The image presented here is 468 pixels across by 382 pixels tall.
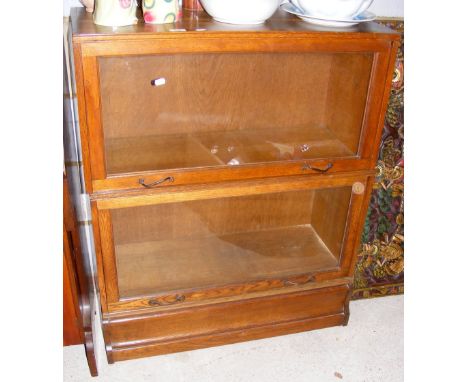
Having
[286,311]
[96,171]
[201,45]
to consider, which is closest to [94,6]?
[201,45]

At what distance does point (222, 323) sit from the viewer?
1.64 metres

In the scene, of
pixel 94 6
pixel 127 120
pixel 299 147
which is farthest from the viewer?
pixel 299 147

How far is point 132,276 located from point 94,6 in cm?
85

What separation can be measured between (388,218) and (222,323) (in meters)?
0.77

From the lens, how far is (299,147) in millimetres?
1480

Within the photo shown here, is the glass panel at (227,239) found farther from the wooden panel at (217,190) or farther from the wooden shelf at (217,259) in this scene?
the wooden panel at (217,190)

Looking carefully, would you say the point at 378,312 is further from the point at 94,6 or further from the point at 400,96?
the point at 94,6

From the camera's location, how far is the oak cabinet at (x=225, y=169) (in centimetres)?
122

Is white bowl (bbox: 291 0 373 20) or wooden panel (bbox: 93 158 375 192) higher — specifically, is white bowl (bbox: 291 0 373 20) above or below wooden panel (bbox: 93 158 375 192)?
above

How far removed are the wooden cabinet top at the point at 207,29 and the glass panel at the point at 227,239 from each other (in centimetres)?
52

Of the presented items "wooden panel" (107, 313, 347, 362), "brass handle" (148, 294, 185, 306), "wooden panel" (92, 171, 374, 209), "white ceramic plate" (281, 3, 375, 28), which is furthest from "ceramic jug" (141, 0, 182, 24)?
"wooden panel" (107, 313, 347, 362)

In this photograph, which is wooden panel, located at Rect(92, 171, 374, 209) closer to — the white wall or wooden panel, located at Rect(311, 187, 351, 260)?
wooden panel, located at Rect(311, 187, 351, 260)

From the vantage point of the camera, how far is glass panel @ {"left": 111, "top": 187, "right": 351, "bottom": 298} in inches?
61.6

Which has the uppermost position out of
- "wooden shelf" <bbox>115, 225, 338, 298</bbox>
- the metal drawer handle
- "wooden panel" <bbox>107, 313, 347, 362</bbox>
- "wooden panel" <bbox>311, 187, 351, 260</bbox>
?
the metal drawer handle
